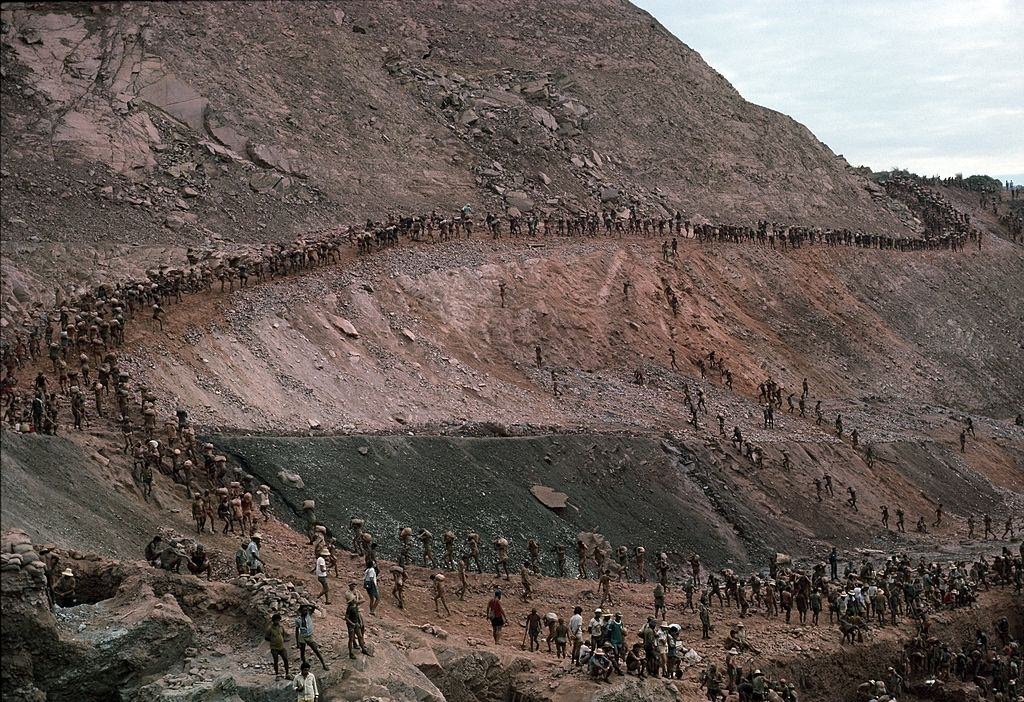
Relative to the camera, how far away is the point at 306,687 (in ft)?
64.3

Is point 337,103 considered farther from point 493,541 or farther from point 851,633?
point 851,633

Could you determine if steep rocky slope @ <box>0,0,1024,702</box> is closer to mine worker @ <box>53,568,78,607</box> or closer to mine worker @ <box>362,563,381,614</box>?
mine worker @ <box>362,563,381,614</box>

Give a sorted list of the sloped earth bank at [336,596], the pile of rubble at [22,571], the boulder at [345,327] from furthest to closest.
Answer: the boulder at [345,327], the sloped earth bank at [336,596], the pile of rubble at [22,571]

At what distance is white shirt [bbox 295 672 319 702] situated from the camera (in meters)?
19.6

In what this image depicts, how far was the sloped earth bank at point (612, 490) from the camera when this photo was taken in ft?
104

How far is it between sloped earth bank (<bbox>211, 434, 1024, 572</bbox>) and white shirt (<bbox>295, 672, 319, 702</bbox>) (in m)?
10.3

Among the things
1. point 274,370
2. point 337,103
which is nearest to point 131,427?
point 274,370

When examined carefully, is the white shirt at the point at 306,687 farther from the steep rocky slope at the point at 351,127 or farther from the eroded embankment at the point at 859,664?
the steep rocky slope at the point at 351,127

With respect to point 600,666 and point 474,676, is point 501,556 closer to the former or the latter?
point 474,676

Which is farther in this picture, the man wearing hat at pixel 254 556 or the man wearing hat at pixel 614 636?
the man wearing hat at pixel 614 636

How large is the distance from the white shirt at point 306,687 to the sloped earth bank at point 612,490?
33.7 feet

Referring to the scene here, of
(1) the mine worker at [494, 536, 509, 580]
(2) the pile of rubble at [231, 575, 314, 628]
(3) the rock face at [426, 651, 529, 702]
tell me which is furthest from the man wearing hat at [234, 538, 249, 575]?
(1) the mine worker at [494, 536, 509, 580]

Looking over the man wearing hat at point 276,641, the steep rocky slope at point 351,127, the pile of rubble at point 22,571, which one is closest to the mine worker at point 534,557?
the man wearing hat at point 276,641

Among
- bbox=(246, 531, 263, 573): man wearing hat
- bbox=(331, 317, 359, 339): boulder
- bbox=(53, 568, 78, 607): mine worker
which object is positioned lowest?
bbox=(53, 568, 78, 607): mine worker
